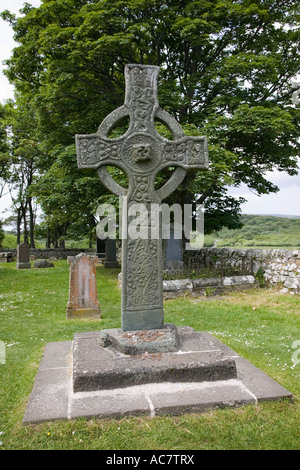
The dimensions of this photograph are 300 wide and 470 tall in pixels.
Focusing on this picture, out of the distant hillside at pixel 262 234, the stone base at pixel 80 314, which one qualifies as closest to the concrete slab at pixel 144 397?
the stone base at pixel 80 314

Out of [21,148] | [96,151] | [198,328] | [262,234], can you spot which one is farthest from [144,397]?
[21,148]

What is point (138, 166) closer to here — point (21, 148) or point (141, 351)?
point (141, 351)

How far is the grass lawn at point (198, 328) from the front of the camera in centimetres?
281

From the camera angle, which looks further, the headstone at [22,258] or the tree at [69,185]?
the headstone at [22,258]

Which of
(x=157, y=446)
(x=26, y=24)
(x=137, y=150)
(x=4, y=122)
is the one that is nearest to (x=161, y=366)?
(x=157, y=446)

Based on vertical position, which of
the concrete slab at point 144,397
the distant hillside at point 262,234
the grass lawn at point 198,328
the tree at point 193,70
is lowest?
the grass lawn at point 198,328

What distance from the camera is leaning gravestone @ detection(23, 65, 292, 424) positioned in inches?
128

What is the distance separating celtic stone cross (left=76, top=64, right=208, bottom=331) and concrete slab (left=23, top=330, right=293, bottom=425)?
0.85m

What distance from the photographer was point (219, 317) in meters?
7.58

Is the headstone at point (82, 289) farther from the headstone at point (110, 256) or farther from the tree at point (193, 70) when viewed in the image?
the headstone at point (110, 256)

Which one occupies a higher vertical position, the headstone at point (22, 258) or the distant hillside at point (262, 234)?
the distant hillside at point (262, 234)

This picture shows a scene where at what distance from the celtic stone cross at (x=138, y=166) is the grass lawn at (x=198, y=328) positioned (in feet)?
4.30

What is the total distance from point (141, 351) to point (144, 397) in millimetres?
605

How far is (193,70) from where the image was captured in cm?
1340
